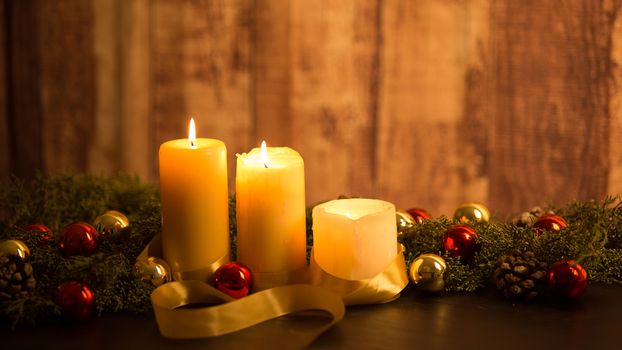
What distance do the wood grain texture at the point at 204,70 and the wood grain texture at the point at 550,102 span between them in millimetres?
488

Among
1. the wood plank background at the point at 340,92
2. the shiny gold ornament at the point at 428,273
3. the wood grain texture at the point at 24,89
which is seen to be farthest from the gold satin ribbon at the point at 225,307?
the wood grain texture at the point at 24,89

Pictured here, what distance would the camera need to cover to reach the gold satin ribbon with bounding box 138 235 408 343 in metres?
0.75

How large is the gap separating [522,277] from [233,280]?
284 mm

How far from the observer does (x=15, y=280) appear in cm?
78

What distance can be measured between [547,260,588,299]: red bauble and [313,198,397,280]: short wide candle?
0.16 metres

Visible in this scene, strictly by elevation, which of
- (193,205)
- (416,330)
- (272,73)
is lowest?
(416,330)

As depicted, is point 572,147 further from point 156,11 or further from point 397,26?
point 156,11

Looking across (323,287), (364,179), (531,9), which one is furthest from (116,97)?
(323,287)

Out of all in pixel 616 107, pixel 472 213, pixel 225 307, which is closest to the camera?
pixel 225 307

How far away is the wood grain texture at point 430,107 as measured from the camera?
1591mm

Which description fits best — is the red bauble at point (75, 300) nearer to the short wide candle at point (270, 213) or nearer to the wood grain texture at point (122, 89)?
the short wide candle at point (270, 213)

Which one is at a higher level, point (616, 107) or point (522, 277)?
point (616, 107)

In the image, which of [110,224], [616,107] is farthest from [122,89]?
[616,107]

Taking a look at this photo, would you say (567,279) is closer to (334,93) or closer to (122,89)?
(334,93)
